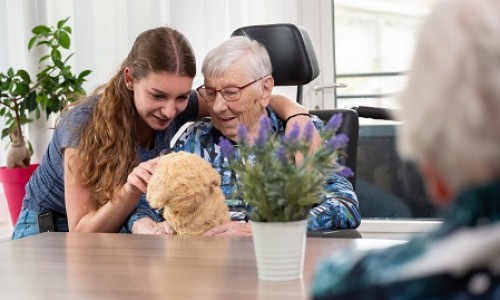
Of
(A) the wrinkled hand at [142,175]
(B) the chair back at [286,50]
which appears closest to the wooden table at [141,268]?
(A) the wrinkled hand at [142,175]

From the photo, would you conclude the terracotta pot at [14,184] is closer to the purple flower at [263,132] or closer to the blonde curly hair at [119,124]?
the blonde curly hair at [119,124]

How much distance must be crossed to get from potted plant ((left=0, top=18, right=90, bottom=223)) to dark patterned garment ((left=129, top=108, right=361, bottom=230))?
3.67ft

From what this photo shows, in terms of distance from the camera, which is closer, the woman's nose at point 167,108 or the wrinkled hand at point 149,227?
the wrinkled hand at point 149,227

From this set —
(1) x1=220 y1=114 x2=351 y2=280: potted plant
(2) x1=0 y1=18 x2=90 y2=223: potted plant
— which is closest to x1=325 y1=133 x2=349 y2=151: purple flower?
(1) x1=220 y1=114 x2=351 y2=280: potted plant

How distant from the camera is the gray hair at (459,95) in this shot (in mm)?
679

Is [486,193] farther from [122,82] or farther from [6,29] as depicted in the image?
[6,29]

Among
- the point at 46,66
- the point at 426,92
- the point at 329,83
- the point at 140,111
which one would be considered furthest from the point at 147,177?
the point at 329,83

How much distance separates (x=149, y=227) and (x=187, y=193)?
322 mm

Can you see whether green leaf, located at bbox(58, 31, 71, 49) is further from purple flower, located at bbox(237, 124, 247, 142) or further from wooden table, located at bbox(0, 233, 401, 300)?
Answer: purple flower, located at bbox(237, 124, 247, 142)

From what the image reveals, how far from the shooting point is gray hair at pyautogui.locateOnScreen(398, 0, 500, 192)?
679mm

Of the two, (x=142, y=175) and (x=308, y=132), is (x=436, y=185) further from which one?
(x=142, y=175)

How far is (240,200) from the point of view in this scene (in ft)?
8.43

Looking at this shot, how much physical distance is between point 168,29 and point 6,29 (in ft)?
5.48

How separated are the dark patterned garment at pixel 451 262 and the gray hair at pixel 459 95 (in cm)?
2
